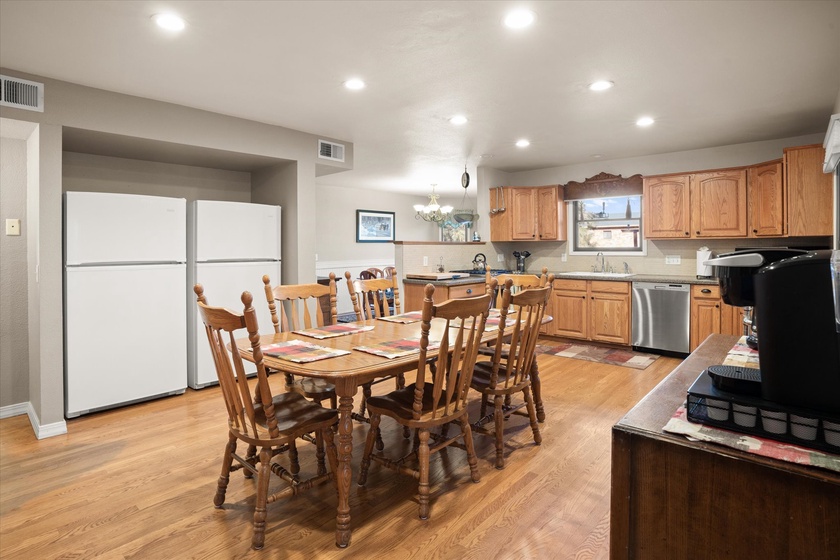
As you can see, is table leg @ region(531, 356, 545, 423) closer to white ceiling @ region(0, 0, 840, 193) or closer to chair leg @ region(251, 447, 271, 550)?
chair leg @ region(251, 447, 271, 550)

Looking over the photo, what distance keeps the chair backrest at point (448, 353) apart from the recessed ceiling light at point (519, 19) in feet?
4.48

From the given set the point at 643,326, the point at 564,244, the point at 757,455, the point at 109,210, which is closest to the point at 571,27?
the point at 757,455

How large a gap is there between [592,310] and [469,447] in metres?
3.69

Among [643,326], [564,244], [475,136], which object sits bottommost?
[643,326]

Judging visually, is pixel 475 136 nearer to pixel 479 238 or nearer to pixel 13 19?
pixel 479 238

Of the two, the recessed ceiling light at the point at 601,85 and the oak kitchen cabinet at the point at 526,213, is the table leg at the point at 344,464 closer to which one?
the recessed ceiling light at the point at 601,85

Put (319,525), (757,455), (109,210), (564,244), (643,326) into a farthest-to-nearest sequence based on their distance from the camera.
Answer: (564,244) < (643,326) < (109,210) < (319,525) < (757,455)

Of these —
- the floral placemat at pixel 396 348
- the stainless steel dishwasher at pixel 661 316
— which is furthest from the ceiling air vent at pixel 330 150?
the stainless steel dishwasher at pixel 661 316

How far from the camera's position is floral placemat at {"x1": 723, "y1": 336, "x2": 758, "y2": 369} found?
135 centimetres

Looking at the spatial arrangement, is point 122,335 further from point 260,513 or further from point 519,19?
point 519,19

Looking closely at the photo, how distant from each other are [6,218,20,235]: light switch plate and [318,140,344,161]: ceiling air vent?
2461mm

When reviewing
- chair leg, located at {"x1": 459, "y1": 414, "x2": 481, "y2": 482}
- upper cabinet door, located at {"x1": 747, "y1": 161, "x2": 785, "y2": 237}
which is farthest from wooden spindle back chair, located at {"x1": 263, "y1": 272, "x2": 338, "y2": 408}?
upper cabinet door, located at {"x1": 747, "y1": 161, "x2": 785, "y2": 237}

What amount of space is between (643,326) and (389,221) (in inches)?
222

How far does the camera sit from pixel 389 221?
9.49m
